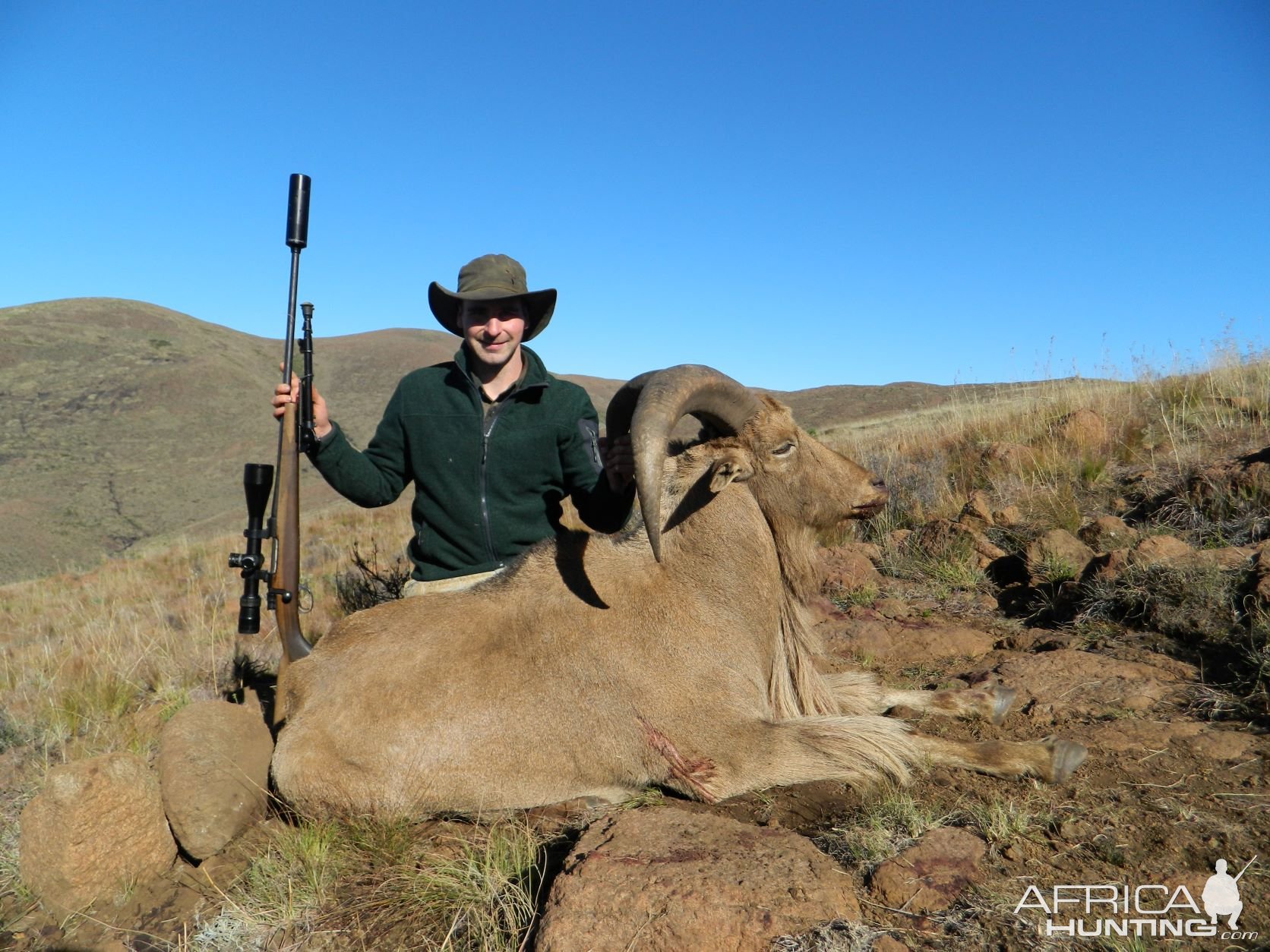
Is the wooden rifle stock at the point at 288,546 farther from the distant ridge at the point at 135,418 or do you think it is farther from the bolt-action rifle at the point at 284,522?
the distant ridge at the point at 135,418

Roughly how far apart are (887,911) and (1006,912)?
386mm

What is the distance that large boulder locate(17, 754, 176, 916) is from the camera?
11.4 ft

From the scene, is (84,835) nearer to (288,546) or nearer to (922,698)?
(288,546)

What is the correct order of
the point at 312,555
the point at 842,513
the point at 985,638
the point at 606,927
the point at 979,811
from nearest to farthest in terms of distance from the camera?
the point at 606,927, the point at 979,811, the point at 842,513, the point at 985,638, the point at 312,555

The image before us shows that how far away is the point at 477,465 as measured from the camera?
542 centimetres

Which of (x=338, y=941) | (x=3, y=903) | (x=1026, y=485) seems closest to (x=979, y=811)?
(x=338, y=941)

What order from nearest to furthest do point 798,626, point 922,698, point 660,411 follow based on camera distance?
point 660,411 < point 798,626 < point 922,698

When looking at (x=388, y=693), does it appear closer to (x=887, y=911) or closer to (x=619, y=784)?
(x=619, y=784)

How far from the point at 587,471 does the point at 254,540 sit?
83.9 inches

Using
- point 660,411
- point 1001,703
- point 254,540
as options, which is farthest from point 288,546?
point 1001,703

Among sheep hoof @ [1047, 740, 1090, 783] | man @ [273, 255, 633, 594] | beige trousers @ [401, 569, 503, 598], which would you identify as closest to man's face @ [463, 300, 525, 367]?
man @ [273, 255, 633, 594]

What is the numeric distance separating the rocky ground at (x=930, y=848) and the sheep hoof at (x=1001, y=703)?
4 centimetres

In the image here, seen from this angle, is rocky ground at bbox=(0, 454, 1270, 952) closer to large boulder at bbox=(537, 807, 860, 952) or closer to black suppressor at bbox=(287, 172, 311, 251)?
large boulder at bbox=(537, 807, 860, 952)

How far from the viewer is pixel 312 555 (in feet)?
45.7
